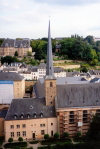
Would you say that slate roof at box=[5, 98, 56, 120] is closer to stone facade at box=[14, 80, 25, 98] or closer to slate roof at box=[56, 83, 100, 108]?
slate roof at box=[56, 83, 100, 108]

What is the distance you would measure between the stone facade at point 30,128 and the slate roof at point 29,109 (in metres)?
0.85

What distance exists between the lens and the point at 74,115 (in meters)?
45.6

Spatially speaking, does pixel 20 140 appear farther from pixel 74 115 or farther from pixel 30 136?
pixel 74 115

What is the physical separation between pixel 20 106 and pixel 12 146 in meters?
7.58

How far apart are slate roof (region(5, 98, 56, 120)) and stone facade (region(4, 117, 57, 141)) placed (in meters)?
0.85

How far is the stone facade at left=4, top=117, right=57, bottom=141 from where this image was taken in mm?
43469

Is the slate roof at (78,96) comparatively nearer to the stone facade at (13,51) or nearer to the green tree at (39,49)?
the green tree at (39,49)

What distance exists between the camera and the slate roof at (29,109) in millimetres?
44188

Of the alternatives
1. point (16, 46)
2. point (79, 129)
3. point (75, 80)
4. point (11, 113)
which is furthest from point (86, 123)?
point (16, 46)

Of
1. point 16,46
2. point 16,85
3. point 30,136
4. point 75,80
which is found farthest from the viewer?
point 16,46

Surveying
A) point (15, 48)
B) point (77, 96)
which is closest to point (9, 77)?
point (77, 96)

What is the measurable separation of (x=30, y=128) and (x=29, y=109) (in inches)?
133

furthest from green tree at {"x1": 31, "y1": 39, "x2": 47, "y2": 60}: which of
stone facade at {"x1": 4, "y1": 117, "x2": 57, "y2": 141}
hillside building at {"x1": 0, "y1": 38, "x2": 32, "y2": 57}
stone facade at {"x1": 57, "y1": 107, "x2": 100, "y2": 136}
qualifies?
stone facade at {"x1": 4, "y1": 117, "x2": 57, "y2": 141}

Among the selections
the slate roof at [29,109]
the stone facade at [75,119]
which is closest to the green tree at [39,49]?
the slate roof at [29,109]
